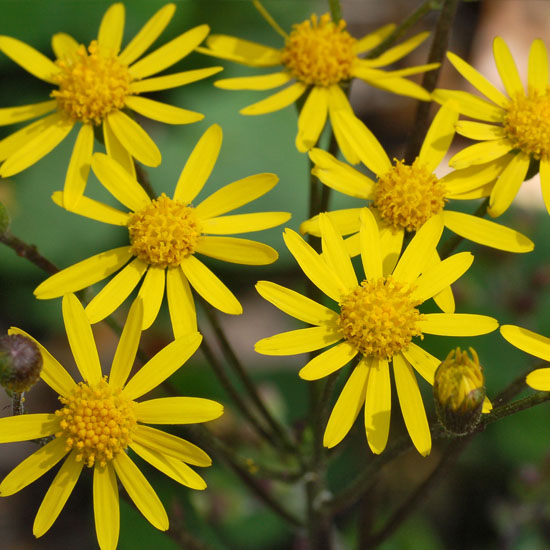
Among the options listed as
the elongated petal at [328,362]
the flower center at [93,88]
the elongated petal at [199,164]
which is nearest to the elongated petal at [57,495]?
the elongated petal at [328,362]

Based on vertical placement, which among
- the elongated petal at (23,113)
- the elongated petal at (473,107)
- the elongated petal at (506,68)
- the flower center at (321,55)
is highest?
the flower center at (321,55)

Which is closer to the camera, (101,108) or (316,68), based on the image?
(101,108)

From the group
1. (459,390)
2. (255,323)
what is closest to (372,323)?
(459,390)

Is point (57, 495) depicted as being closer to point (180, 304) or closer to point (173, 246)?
point (180, 304)

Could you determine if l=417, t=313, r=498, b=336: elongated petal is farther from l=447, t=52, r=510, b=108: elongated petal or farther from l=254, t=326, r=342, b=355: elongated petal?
l=447, t=52, r=510, b=108: elongated petal

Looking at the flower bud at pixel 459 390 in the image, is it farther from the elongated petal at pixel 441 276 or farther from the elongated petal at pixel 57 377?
the elongated petal at pixel 57 377

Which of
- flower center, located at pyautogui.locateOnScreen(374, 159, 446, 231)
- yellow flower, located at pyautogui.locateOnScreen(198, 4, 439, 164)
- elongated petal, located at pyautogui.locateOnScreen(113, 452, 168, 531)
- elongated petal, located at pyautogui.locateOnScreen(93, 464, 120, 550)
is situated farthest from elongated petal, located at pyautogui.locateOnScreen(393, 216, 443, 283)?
elongated petal, located at pyautogui.locateOnScreen(93, 464, 120, 550)
